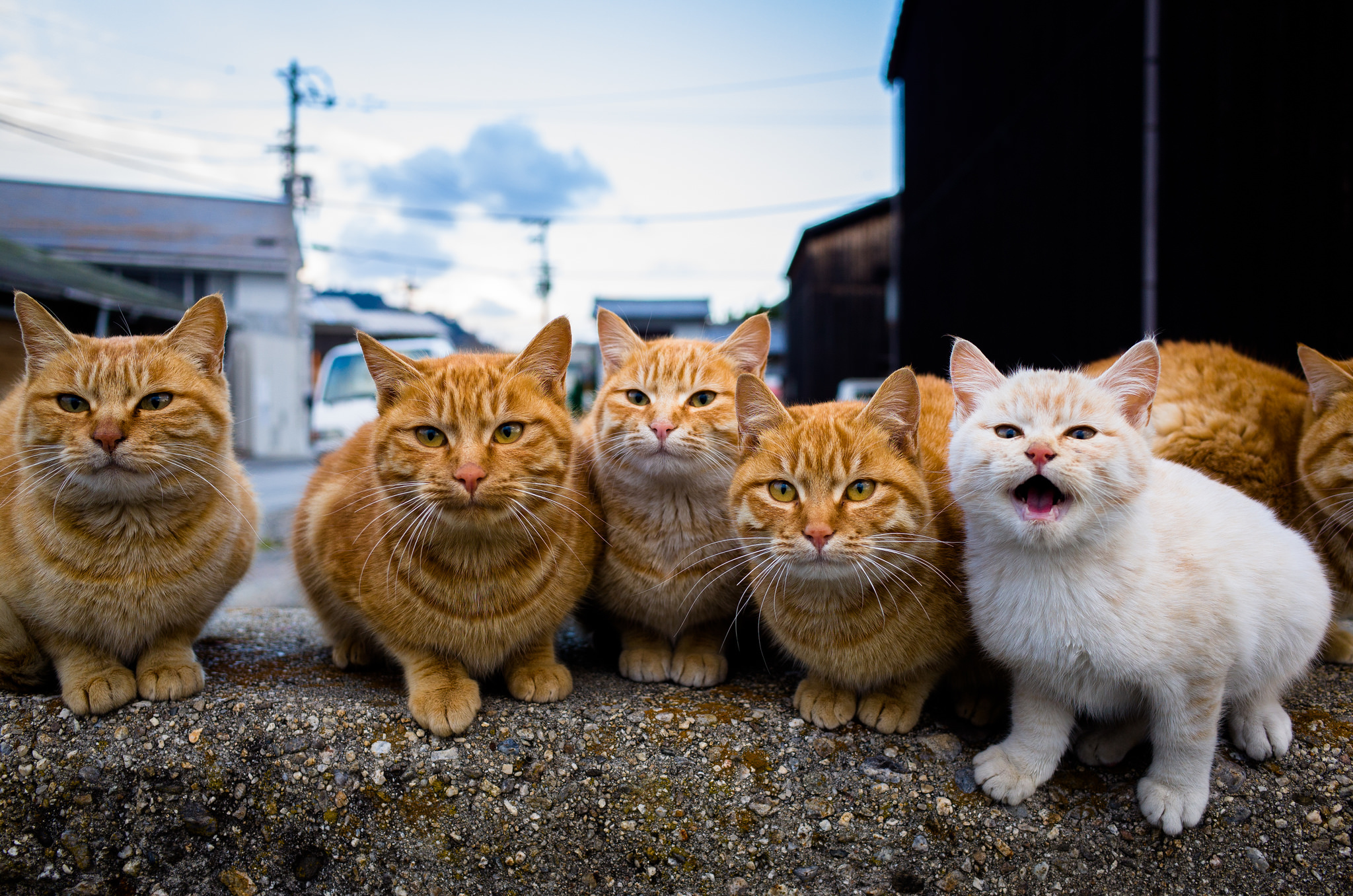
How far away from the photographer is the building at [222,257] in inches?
648

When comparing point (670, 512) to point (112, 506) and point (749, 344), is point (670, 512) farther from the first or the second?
point (112, 506)

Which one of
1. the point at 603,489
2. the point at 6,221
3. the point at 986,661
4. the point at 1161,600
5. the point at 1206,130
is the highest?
the point at 6,221

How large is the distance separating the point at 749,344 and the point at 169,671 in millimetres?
1986

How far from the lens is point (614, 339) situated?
278cm

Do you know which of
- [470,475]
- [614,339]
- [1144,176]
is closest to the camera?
[470,475]

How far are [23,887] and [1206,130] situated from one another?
227 inches

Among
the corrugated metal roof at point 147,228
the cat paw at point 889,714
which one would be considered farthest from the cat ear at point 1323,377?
the corrugated metal roof at point 147,228

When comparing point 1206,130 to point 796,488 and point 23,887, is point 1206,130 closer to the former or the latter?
point 796,488

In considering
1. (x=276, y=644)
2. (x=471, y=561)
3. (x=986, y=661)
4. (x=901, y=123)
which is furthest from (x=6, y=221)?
(x=986, y=661)

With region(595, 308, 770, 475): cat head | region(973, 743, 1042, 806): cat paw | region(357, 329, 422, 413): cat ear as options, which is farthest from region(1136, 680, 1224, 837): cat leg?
region(357, 329, 422, 413): cat ear

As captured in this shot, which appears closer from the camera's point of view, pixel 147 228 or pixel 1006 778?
pixel 1006 778

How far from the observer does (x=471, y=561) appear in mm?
2178

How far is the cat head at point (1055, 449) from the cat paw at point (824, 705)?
673 mm

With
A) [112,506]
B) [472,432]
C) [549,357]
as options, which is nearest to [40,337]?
[112,506]
